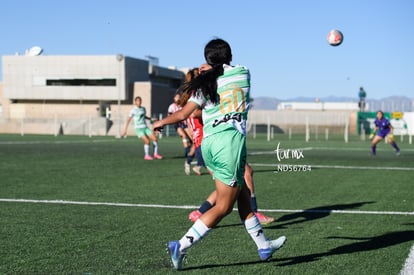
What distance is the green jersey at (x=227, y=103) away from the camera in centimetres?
568

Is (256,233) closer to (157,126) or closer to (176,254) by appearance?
(176,254)

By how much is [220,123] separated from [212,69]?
49 cm

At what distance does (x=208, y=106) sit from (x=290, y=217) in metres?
3.79

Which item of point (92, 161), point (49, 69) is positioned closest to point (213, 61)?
point (92, 161)

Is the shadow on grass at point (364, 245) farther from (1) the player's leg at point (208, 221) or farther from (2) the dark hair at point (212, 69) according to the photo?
(2) the dark hair at point (212, 69)

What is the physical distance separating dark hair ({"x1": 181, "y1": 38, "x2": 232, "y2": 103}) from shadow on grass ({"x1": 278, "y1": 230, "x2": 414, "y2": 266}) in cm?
172

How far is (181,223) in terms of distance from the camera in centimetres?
840

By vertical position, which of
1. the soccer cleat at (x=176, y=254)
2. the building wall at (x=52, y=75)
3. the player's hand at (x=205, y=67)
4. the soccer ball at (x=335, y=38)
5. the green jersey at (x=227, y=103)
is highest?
the soccer ball at (x=335, y=38)

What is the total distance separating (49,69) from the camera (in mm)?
78438

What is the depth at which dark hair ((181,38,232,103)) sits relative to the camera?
5.71 metres

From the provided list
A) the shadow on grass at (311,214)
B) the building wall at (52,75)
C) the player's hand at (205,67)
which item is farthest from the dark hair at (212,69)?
the building wall at (52,75)

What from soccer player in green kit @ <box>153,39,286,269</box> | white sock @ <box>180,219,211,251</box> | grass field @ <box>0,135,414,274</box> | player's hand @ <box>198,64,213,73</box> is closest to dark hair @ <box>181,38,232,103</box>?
soccer player in green kit @ <box>153,39,286,269</box>

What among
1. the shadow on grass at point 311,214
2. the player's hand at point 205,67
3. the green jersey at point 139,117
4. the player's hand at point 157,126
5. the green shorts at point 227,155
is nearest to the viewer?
the green shorts at point 227,155

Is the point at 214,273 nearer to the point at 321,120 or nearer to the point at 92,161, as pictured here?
the point at 92,161
